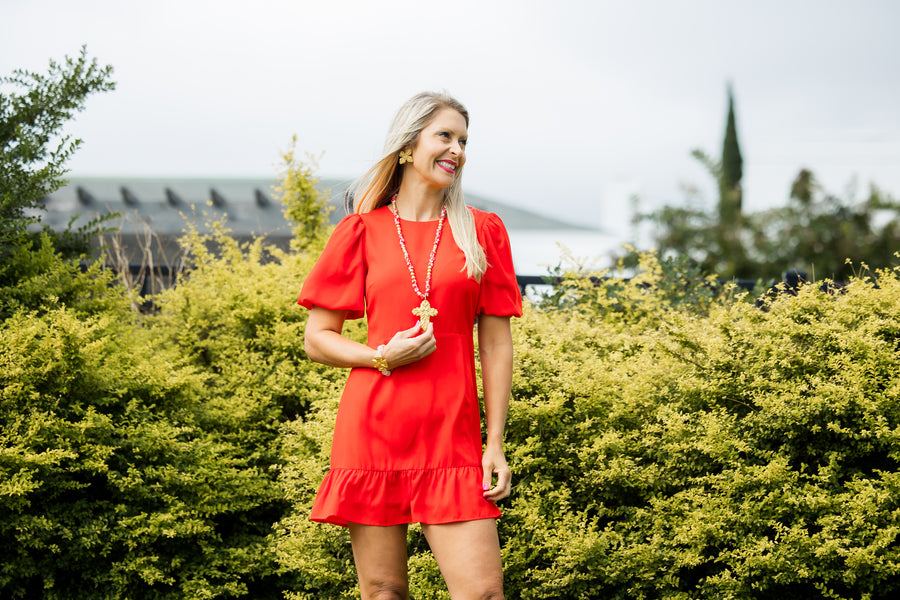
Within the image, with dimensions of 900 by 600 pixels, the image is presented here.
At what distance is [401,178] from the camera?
2.34m

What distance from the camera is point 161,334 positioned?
482 centimetres

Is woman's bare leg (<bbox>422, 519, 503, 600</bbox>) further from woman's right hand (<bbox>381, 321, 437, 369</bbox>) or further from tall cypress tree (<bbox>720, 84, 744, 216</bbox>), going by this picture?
tall cypress tree (<bbox>720, 84, 744, 216</bbox>)

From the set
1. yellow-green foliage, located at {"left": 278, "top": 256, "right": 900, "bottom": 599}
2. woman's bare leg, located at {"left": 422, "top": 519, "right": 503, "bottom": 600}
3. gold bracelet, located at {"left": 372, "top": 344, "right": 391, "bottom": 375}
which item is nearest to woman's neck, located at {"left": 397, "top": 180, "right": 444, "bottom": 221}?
gold bracelet, located at {"left": 372, "top": 344, "right": 391, "bottom": 375}

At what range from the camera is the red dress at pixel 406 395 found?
6.58 ft

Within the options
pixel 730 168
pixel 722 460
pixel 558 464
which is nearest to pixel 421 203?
pixel 558 464

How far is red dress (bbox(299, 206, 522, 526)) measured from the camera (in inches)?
79.0

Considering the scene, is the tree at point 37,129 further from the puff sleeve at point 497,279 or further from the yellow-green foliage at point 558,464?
the puff sleeve at point 497,279

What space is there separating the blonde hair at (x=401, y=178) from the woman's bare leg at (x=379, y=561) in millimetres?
709

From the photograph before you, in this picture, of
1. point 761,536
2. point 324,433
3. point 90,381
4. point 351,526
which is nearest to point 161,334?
point 90,381

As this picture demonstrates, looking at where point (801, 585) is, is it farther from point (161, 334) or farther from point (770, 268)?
point (770, 268)

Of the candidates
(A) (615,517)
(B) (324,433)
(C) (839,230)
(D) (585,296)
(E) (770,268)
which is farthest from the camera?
(E) (770,268)

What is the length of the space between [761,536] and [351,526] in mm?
1717

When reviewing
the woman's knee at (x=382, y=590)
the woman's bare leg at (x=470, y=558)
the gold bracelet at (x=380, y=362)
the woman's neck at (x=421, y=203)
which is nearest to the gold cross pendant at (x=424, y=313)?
the gold bracelet at (x=380, y=362)

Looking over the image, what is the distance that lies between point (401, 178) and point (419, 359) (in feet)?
1.91
